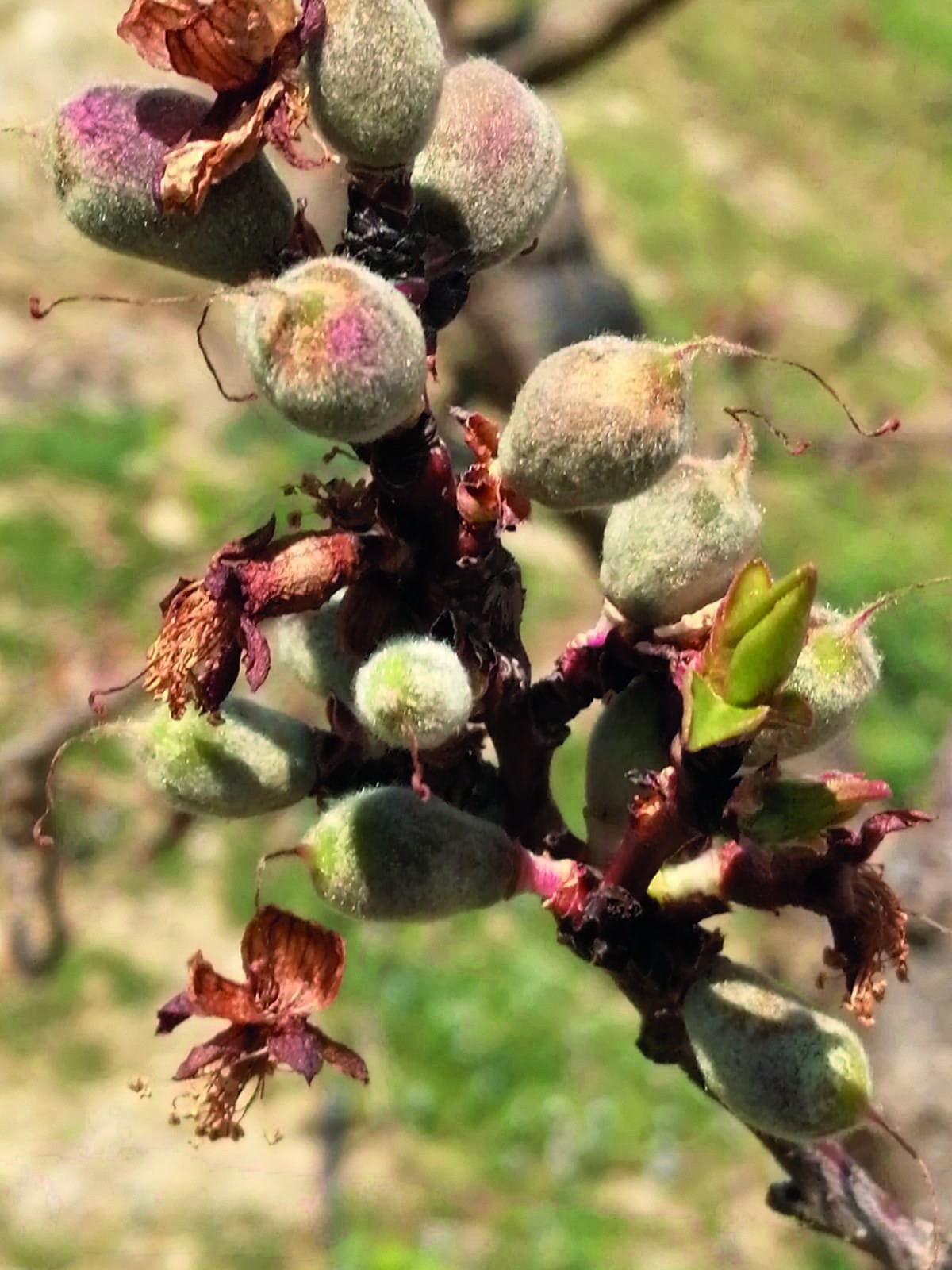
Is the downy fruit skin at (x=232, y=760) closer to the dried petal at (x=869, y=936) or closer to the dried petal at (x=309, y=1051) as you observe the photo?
the dried petal at (x=309, y=1051)

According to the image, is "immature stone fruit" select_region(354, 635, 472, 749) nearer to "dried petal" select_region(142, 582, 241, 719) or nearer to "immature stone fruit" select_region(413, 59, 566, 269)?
"dried petal" select_region(142, 582, 241, 719)

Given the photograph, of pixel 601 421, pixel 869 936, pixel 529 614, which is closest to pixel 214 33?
pixel 601 421

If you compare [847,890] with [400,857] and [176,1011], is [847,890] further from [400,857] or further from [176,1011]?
[176,1011]

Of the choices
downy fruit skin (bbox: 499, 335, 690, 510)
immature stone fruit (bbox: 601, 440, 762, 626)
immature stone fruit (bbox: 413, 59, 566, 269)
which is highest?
immature stone fruit (bbox: 413, 59, 566, 269)

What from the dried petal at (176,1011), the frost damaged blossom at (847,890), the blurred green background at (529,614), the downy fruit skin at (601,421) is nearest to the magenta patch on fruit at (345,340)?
the downy fruit skin at (601,421)

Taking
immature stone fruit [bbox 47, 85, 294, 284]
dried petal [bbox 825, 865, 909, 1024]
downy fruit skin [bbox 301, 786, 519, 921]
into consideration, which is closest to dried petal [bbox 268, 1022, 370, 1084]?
downy fruit skin [bbox 301, 786, 519, 921]
